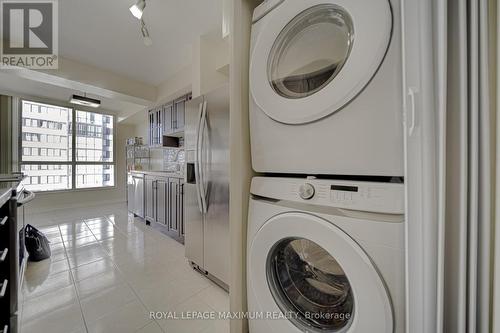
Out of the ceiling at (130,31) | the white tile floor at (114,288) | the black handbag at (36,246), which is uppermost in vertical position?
the ceiling at (130,31)

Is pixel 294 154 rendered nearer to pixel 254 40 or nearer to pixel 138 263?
pixel 254 40

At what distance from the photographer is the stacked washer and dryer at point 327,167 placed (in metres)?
0.55

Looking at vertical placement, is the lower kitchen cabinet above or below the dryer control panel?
below

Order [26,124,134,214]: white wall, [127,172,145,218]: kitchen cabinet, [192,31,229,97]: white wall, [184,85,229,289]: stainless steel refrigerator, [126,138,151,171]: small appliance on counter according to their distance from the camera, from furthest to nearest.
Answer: [126,138,151,171]: small appliance on counter < [26,124,134,214]: white wall < [127,172,145,218]: kitchen cabinet < [192,31,229,97]: white wall < [184,85,229,289]: stainless steel refrigerator

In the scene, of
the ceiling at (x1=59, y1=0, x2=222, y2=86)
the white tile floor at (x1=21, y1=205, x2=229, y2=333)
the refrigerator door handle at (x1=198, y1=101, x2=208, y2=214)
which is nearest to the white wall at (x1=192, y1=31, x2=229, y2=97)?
the ceiling at (x1=59, y1=0, x2=222, y2=86)

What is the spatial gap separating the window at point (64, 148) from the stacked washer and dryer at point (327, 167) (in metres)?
5.50

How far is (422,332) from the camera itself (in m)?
0.48

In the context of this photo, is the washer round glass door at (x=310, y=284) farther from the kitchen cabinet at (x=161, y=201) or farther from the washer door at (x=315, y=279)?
the kitchen cabinet at (x=161, y=201)

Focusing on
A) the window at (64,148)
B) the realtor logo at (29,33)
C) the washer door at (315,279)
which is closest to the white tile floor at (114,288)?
the washer door at (315,279)

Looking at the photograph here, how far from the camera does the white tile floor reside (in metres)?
1.26

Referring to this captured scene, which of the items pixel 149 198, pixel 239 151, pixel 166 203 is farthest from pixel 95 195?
pixel 239 151

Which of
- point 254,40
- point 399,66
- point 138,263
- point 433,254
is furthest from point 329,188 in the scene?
point 138,263

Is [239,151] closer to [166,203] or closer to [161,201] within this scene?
[166,203]

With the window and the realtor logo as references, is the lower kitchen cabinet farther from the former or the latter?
the window
